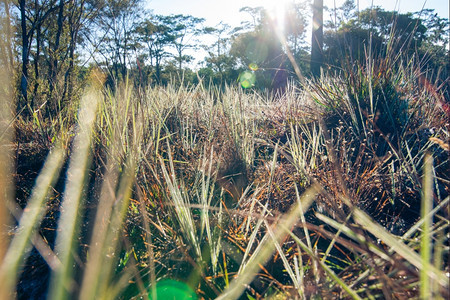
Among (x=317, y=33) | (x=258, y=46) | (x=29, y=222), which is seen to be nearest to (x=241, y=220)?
(x=29, y=222)

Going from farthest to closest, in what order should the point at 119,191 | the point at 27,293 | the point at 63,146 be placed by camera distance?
1. the point at 63,146
2. the point at 119,191
3. the point at 27,293

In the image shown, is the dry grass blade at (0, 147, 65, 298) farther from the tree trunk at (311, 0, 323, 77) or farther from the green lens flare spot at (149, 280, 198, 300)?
the tree trunk at (311, 0, 323, 77)

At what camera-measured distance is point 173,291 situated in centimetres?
90

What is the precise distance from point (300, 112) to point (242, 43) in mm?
14832

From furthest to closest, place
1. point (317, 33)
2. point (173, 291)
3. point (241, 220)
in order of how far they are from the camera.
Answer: point (317, 33) → point (241, 220) → point (173, 291)

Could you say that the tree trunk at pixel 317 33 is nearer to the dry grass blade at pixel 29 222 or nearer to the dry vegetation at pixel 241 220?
the dry vegetation at pixel 241 220

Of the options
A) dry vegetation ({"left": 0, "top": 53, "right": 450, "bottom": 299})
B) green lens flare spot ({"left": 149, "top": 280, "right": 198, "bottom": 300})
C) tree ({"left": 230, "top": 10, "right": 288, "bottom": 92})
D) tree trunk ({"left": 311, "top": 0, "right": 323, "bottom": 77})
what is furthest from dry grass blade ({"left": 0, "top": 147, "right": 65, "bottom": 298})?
tree ({"left": 230, "top": 10, "right": 288, "bottom": 92})

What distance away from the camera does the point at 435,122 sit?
1639 millimetres

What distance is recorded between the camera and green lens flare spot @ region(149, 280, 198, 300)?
884 mm

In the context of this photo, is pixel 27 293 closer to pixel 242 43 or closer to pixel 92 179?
pixel 92 179

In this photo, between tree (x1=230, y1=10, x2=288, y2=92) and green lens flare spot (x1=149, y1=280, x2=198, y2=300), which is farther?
tree (x1=230, y1=10, x2=288, y2=92)

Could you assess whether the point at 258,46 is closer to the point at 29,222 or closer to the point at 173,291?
the point at 29,222

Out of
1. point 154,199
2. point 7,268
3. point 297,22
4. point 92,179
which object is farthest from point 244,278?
point 297,22

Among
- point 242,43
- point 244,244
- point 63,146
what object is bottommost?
point 244,244
